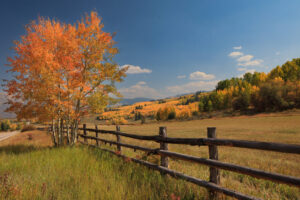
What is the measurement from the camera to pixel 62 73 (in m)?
9.31

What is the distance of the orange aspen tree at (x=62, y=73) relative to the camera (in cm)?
853

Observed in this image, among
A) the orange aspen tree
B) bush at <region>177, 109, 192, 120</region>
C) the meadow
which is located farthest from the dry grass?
bush at <region>177, 109, 192, 120</region>

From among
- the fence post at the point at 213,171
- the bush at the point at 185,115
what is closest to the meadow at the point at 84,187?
the fence post at the point at 213,171

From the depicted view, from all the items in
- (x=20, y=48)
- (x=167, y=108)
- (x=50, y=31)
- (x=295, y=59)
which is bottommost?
(x=167, y=108)

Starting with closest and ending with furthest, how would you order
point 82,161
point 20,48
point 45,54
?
point 82,161 → point 45,54 → point 20,48

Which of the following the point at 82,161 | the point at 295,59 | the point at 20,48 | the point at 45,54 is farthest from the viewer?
the point at 295,59

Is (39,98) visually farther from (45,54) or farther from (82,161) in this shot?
(82,161)

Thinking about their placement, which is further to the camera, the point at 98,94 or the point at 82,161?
the point at 98,94

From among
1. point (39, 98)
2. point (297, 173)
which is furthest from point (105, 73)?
point (297, 173)

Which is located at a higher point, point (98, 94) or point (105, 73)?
point (105, 73)

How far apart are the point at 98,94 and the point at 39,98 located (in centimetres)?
297

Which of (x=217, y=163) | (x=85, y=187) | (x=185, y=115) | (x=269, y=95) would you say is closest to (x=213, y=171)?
(x=217, y=163)

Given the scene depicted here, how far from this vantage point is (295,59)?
86375mm

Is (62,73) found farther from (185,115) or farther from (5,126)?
(5,126)
